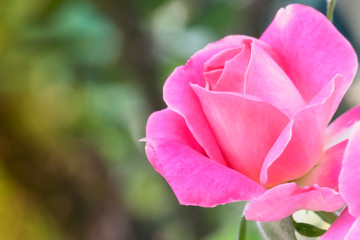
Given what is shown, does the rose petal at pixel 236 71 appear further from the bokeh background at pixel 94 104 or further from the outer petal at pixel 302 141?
the bokeh background at pixel 94 104

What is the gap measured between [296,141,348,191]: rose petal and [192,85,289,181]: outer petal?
26 mm

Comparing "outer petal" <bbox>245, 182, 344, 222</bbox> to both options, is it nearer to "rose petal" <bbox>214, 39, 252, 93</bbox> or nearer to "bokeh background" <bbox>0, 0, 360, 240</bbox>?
"rose petal" <bbox>214, 39, 252, 93</bbox>

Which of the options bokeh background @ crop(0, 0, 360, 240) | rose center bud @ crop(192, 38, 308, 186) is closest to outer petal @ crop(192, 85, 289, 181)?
rose center bud @ crop(192, 38, 308, 186)

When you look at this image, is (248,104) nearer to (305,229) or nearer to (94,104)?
(305,229)

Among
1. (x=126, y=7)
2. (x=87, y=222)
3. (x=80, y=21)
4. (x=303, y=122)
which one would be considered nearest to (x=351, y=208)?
(x=303, y=122)

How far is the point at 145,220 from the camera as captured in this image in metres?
1.38

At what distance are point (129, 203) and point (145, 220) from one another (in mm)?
59

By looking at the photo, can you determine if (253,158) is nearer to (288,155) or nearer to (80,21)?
(288,155)

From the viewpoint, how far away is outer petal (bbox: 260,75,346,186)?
23 centimetres

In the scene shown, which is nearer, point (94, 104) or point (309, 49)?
point (309, 49)

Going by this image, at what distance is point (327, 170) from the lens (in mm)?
252

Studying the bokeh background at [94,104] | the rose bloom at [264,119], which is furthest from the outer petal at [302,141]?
the bokeh background at [94,104]

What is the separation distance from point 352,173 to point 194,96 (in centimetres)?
10

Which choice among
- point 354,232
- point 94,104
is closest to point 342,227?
point 354,232
